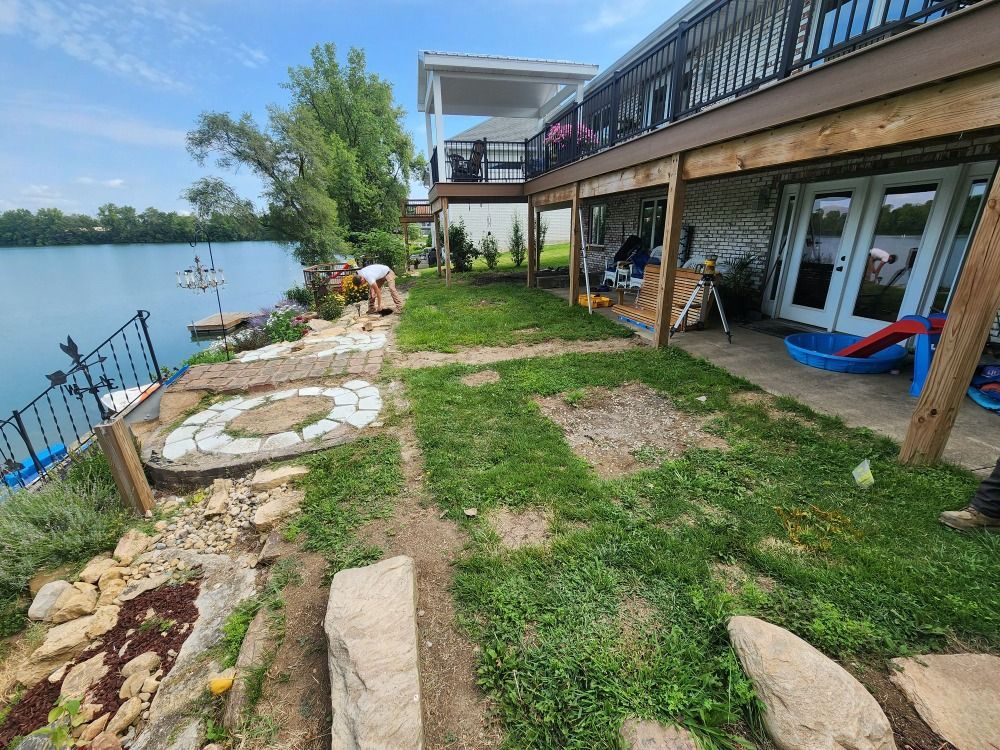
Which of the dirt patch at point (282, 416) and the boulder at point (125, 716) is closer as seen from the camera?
the boulder at point (125, 716)

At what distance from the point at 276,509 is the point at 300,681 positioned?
1.29 meters

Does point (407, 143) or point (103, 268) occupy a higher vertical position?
point (407, 143)

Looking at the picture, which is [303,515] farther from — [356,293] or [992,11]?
[356,293]

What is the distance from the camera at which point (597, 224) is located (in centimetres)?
1259

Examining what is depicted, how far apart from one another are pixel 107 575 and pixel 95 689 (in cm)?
82

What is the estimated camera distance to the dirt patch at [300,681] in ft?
4.72

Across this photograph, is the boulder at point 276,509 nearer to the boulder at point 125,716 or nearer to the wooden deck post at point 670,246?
the boulder at point 125,716

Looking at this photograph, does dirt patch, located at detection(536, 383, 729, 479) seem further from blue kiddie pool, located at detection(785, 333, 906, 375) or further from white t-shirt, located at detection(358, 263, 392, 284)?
white t-shirt, located at detection(358, 263, 392, 284)

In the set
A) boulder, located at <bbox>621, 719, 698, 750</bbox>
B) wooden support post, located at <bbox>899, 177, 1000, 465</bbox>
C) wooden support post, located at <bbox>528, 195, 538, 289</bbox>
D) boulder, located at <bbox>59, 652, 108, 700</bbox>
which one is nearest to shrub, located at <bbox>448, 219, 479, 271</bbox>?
wooden support post, located at <bbox>528, 195, 538, 289</bbox>

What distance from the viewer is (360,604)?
1.78m

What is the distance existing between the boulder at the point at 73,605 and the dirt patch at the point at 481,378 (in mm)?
3217

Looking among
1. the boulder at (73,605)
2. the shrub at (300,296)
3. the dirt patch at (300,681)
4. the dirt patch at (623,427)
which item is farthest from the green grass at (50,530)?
the shrub at (300,296)

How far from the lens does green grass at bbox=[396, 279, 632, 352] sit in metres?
6.23

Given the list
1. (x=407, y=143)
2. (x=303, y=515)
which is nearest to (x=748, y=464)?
(x=303, y=515)
